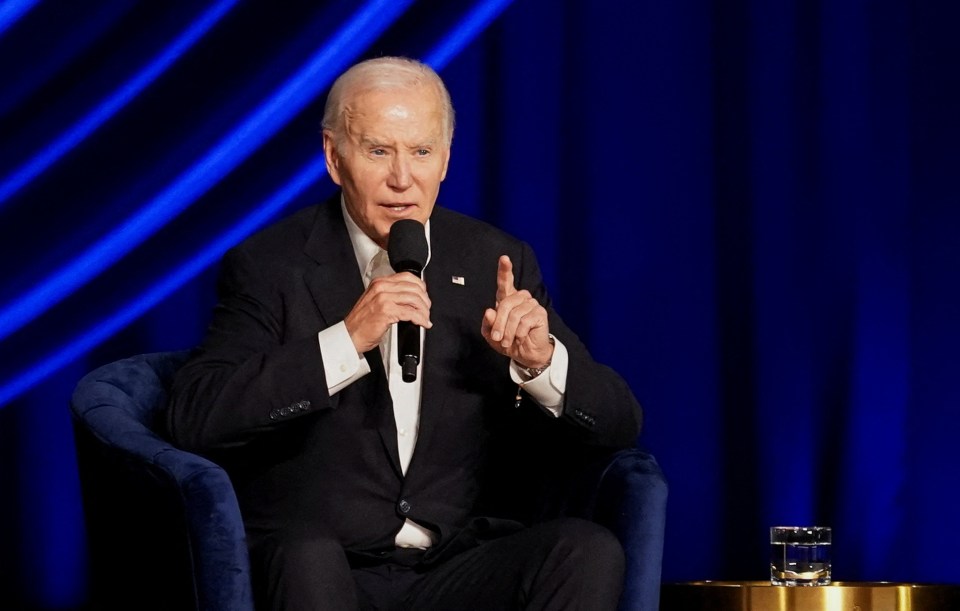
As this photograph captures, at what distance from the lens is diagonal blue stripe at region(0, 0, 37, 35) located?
2.96 metres

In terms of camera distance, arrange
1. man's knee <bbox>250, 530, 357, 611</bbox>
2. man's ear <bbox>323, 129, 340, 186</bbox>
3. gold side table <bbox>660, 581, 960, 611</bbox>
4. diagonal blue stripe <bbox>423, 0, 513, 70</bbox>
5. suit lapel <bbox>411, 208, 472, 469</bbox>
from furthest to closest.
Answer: diagonal blue stripe <bbox>423, 0, 513, 70</bbox>, gold side table <bbox>660, 581, 960, 611</bbox>, man's ear <bbox>323, 129, 340, 186</bbox>, suit lapel <bbox>411, 208, 472, 469</bbox>, man's knee <bbox>250, 530, 357, 611</bbox>

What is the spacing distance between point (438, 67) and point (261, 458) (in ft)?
3.80

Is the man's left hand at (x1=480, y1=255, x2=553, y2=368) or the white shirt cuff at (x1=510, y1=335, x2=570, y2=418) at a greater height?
the man's left hand at (x1=480, y1=255, x2=553, y2=368)

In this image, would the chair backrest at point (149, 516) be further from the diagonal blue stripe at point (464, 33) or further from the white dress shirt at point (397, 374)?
the diagonal blue stripe at point (464, 33)

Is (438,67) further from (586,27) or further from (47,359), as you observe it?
(47,359)

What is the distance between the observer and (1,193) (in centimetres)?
291

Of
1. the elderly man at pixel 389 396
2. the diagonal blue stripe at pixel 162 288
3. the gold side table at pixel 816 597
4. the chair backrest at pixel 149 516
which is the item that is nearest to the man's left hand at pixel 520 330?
the elderly man at pixel 389 396

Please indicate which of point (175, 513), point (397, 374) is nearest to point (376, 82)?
point (397, 374)

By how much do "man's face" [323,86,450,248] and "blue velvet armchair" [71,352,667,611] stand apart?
54 centimetres

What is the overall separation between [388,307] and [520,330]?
0.73 ft

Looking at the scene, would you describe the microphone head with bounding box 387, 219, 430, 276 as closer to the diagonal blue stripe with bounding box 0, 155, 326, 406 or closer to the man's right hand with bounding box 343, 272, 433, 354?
the man's right hand with bounding box 343, 272, 433, 354

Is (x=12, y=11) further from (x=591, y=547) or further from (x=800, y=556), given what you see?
(x=800, y=556)

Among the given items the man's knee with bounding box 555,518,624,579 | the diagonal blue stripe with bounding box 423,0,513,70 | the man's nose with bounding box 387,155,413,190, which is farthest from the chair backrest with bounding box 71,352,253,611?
the diagonal blue stripe with bounding box 423,0,513,70

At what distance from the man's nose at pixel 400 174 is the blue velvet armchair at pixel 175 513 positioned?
587mm
